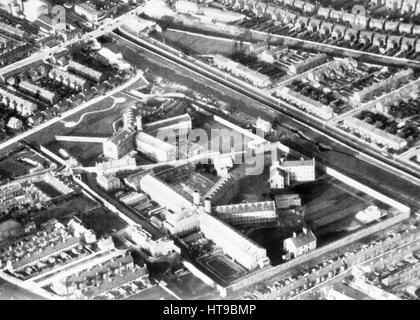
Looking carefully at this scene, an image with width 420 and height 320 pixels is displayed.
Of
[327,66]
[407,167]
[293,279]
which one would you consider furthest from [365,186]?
[327,66]

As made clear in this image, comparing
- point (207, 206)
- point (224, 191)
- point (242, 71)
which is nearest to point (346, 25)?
point (242, 71)

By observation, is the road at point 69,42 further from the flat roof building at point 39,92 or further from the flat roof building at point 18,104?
the flat roof building at point 18,104

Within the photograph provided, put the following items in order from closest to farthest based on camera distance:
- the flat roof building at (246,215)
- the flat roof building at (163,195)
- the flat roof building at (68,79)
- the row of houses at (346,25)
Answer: the flat roof building at (246,215) < the flat roof building at (163,195) < the flat roof building at (68,79) < the row of houses at (346,25)

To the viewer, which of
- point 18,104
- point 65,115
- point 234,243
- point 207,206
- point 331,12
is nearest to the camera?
point 234,243

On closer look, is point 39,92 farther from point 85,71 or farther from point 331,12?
point 331,12

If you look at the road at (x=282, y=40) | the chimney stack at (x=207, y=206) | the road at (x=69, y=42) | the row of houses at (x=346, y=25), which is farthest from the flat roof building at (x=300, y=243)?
the road at (x=69, y=42)

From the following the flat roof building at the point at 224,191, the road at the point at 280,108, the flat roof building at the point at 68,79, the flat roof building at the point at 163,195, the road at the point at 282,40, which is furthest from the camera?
the road at the point at 282,40

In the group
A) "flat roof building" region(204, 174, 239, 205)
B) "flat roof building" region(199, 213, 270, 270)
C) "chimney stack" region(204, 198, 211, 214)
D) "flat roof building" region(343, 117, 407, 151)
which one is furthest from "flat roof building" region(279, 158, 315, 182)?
"flat roof building" region(199, 213, 270, 270)

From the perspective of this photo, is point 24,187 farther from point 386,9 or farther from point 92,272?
point 386,9

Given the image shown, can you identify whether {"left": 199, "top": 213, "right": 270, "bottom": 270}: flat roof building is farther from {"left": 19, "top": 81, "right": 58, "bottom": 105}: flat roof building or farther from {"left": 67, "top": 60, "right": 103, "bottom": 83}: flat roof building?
{"left": 67, "top": 60, "right": 103, "bottom": 83}: flat roof building
